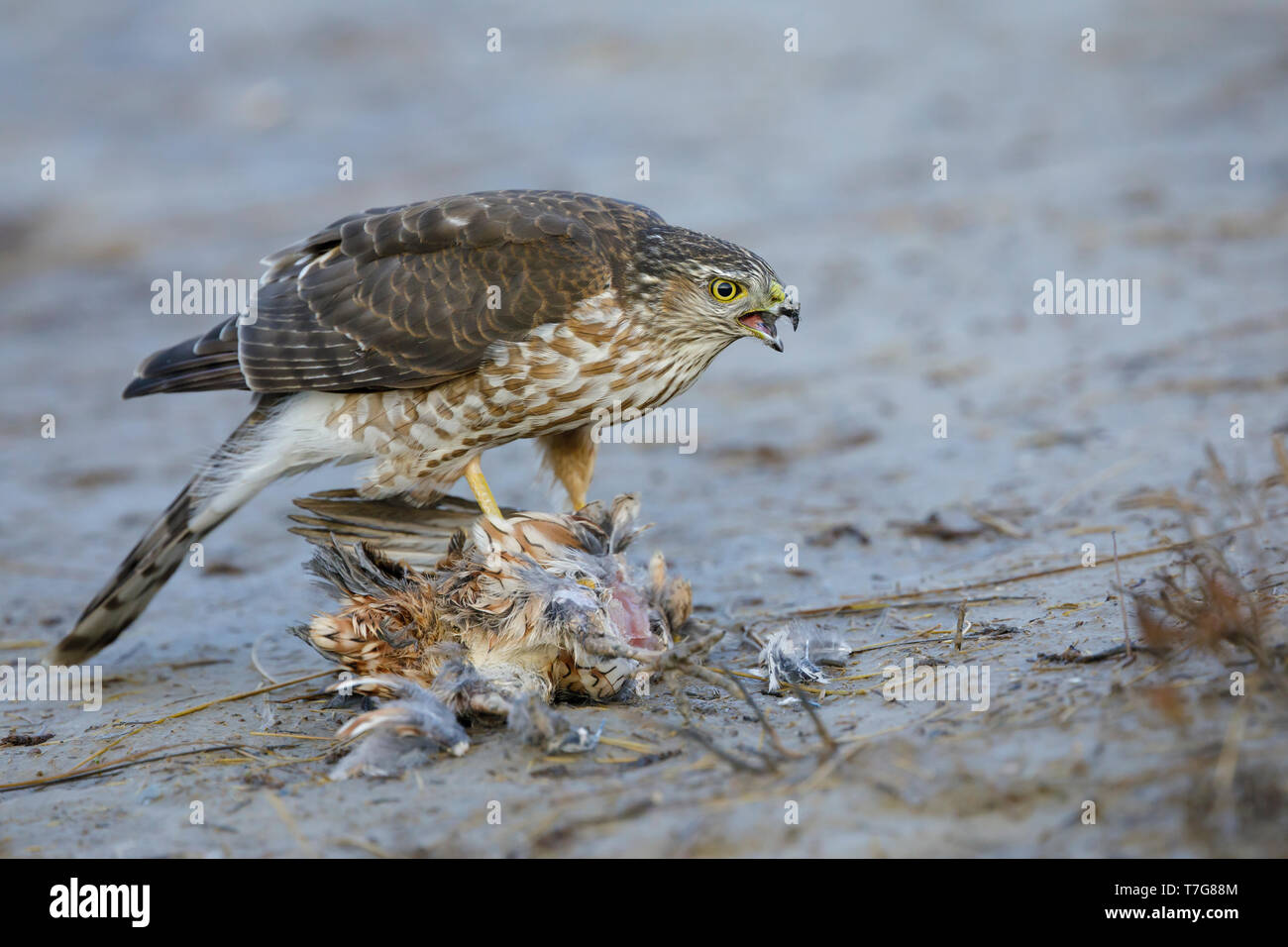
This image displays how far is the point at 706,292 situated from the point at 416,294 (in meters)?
1.09

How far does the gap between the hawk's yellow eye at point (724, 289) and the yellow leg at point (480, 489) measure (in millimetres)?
1107

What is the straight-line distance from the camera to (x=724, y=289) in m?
4.43

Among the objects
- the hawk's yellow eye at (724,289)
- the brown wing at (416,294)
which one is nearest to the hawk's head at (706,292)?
the hawk's yellow eye at (724,289)

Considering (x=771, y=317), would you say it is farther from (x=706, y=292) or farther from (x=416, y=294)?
(x=416, y=294)

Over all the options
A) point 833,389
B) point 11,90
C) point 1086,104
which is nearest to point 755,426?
point 833,389

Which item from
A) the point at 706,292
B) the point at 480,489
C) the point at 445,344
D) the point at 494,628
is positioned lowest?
the point at 494,628

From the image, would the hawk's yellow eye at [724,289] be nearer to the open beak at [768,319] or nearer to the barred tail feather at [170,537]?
the open beak at [768,319]

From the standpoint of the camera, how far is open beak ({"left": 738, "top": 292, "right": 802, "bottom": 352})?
4.45m

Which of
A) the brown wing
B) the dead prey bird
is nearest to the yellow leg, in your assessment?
the dead prey bird

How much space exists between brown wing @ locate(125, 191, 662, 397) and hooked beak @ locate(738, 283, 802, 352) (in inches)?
20.6

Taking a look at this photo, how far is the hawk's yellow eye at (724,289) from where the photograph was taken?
442 cm

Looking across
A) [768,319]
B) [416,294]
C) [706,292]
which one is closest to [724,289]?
[706,292]

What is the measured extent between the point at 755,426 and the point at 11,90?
11.7 m

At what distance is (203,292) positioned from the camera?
1073 cm
